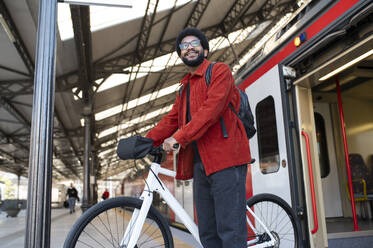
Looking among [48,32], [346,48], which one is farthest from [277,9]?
[48,32]

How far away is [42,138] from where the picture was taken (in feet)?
5.07

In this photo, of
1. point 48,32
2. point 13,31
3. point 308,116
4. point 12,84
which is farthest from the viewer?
point 12,84

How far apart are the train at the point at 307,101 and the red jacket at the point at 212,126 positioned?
94cm

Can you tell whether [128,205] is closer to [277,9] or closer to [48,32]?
[48,32]

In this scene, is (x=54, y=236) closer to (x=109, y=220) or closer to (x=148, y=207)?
(x=109, y=220)

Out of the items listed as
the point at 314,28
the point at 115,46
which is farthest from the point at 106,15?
the point at 314,28

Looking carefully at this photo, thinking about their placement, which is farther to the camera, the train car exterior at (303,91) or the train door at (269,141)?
the train door at (269,141)

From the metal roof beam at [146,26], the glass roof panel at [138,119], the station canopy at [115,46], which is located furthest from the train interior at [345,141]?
the glass roof panel at [138,119]

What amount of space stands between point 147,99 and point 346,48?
43.8ft

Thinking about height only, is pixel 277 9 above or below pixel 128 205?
above

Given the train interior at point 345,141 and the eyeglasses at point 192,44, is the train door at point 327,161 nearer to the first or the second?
the train interior at point 345,141

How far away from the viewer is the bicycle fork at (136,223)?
1.68 metres

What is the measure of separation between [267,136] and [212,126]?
1579 mm

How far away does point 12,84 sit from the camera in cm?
948
